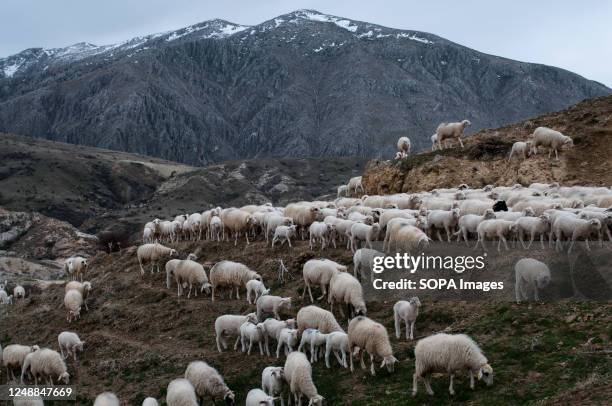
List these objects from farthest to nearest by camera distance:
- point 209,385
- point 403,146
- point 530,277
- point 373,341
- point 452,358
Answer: point 403,146
point 530,277
point 209,385
point 373,341
point 452,358

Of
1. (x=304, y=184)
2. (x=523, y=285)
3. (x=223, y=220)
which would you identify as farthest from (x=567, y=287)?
(x=304, y=184)

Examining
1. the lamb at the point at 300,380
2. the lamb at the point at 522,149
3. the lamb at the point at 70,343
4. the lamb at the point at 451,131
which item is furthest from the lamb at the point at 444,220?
the lamb at the point at 451,131

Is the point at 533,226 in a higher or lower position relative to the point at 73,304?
higher

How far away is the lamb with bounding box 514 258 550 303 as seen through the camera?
604 inches

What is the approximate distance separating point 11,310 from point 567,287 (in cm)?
2785

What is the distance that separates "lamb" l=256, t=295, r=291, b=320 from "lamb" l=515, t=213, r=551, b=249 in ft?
24.3

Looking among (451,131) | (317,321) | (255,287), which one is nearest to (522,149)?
(451,131)

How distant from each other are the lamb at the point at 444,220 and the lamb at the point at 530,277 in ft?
15.4

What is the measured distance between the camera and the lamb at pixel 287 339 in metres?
15.7

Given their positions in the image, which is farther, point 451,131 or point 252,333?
point 451,131

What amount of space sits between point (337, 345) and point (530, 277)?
522 cm

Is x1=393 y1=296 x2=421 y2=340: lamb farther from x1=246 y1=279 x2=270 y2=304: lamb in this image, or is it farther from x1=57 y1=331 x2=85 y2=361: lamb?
x1=57 y1=331 x2=85 y2=361: lamb

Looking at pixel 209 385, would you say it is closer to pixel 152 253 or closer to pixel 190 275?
pixel 190 275

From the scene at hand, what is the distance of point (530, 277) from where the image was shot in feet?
51.0
